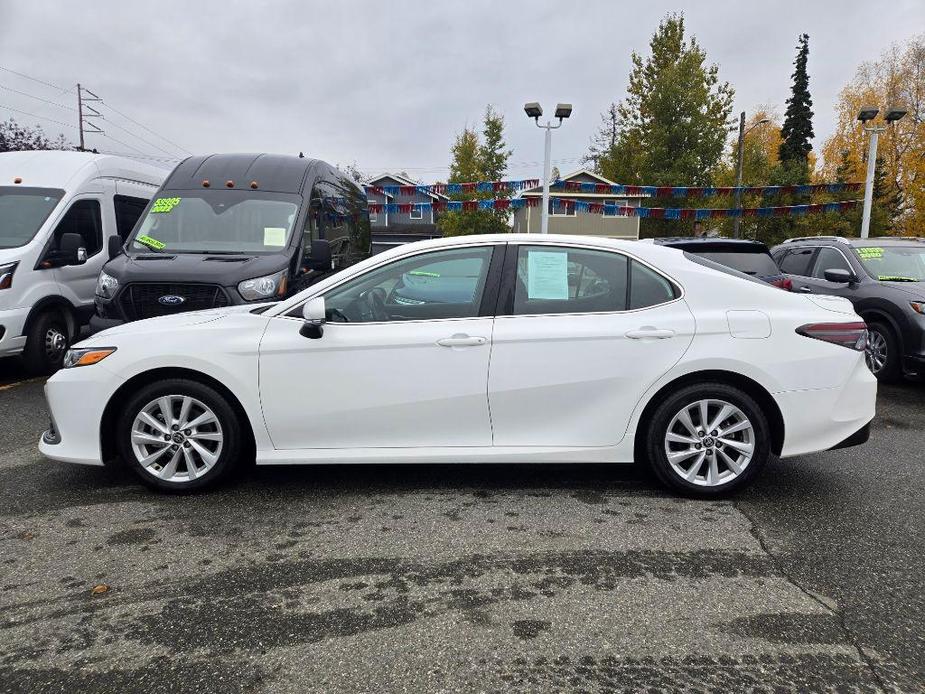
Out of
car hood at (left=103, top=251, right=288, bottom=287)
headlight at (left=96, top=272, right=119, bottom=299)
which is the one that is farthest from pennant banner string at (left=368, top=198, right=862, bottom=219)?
headlight at (left=96, top=272, right=119, bottom=299)

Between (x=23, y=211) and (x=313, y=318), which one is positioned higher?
(x=23, y=211)

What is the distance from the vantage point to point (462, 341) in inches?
148

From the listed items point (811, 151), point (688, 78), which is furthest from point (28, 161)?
point (811, 151)

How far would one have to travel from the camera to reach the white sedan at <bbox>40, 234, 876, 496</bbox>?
3.77 metres

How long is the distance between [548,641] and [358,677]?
0.72m

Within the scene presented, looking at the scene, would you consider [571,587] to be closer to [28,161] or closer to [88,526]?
[88,526]

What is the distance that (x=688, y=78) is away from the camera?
1188 inches

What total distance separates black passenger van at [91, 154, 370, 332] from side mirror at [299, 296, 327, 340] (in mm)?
2512

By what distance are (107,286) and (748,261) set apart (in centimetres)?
704

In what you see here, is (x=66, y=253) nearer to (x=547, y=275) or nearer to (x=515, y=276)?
(x=515, y=276)

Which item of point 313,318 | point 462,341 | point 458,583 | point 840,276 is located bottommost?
point 458,583

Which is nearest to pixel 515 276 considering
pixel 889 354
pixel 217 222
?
pixel 217 222

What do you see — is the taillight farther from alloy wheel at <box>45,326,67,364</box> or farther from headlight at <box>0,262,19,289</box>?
alloy wheel at <box>45,326,67,364</box>

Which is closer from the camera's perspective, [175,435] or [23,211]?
[175,435]
